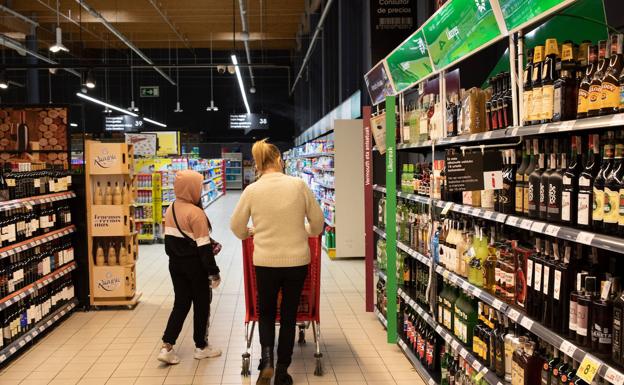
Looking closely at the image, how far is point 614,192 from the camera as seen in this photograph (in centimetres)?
229

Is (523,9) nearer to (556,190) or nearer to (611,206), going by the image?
(556,190)

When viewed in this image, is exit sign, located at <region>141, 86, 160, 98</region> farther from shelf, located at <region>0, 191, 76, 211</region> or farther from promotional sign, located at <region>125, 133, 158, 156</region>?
shelf, located at <region>0, 191, 76, 211</region>

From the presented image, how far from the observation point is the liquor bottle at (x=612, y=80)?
2.28m

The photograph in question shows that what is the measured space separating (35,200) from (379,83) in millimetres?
3666

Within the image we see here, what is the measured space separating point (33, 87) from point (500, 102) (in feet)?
67.7

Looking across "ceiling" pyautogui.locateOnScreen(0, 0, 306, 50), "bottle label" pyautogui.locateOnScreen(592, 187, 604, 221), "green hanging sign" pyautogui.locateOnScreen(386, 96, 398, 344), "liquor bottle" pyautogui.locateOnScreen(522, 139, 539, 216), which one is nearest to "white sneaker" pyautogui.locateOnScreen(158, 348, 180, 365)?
"green hanging sign" pyautogui.locateOnScreen(386, 96, 398, 344)

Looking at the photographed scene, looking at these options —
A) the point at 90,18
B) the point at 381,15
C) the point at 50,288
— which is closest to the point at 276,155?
the point at 50,288

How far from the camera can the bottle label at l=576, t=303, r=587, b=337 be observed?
2.45 m

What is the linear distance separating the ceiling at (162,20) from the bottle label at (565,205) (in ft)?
45.6

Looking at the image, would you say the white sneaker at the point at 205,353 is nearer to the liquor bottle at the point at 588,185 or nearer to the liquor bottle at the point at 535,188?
the liquor bottle at the point at 535,188

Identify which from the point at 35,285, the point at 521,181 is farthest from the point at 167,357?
the point at 521,181

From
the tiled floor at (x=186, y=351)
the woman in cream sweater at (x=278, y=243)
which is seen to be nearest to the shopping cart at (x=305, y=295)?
the tiled floor at (x=186, y=351)

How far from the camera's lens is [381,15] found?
27.1 ft

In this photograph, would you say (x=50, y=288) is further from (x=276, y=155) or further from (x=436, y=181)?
(x=436, y=181)
